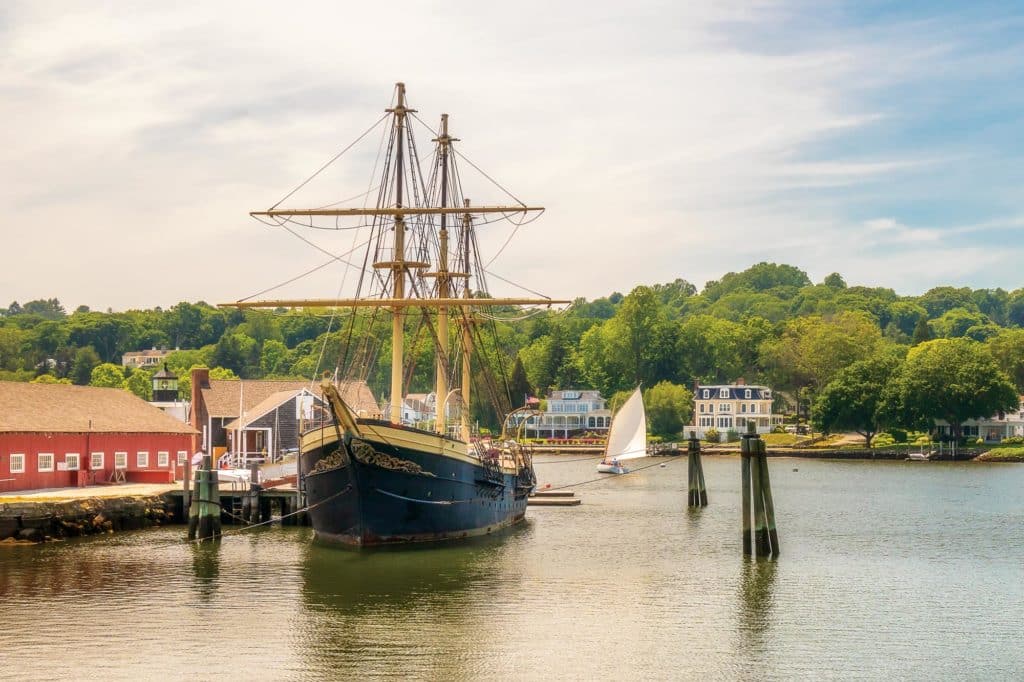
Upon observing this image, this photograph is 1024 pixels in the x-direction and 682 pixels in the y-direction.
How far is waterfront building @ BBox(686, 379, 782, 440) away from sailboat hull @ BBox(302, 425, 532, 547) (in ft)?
409

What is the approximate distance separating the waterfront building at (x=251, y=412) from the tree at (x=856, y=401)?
238ft

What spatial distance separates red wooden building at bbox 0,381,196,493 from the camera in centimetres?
5275

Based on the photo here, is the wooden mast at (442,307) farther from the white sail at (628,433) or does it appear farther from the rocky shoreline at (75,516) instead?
the white sail at (628,433)

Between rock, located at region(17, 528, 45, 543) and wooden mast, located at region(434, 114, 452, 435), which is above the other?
wooden mast, located at region(434, 114, 452, 435)

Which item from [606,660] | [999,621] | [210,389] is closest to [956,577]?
[999,621]

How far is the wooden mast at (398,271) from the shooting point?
50438 mm

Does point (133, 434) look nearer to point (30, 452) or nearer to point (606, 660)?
point (30, 452)

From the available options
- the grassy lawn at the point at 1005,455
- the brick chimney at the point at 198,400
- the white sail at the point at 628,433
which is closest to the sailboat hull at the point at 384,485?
the brick chimney at the point at 198,400

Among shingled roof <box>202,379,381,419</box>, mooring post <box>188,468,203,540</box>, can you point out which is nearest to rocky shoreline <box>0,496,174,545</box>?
mooring post <box>188,468,203,540</box>

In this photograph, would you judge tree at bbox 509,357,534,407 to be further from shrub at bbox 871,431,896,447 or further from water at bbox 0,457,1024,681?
water at bbox 0,457,1024,681

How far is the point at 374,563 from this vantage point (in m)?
44.0

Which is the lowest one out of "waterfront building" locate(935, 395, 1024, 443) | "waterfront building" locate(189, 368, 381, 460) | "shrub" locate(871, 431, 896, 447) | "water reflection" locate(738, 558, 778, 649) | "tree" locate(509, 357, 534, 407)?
"water reflection" locate(738, 558, 778, 649)

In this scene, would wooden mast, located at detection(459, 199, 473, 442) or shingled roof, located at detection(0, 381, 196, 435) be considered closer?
shingled roof, located at detection(0, 381, 196, 435)

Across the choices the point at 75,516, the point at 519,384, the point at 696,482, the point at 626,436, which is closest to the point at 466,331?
the point at 696,482
